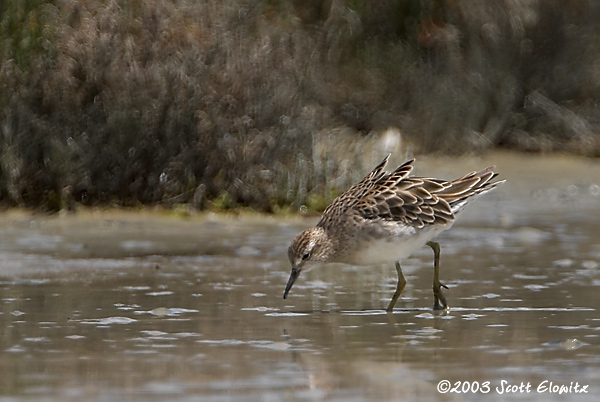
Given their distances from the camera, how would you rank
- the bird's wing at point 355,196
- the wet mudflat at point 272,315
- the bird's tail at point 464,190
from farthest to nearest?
1. the bird's tail at point 464,190
2. the bird's wing at point 355,196
3. the wet mudflat at point 272,315

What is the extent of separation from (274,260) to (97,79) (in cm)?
361

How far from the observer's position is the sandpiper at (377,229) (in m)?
9.59

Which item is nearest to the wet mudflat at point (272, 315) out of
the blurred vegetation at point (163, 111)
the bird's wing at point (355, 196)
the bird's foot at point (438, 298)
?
the bird's foot at point (438, 298)

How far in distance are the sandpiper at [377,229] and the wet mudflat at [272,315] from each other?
313 mm

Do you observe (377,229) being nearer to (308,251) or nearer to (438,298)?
(308,251)

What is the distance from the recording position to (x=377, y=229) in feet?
31.5

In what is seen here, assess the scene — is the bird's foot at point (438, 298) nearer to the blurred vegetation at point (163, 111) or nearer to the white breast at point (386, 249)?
the white breast at point (386, 249)

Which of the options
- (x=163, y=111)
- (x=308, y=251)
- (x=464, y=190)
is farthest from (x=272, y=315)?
(x=163, y=111)

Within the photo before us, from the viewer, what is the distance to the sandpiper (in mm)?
9586

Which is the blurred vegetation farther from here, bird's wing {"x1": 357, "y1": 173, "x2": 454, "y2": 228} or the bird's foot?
the bird's foot

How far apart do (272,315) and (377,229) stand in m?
1.04

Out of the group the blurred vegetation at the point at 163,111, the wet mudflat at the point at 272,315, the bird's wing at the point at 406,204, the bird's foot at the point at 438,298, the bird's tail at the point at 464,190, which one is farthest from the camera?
the blurred vegetation at the point at 163,111

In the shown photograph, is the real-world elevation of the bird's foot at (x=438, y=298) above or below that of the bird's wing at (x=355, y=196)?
below

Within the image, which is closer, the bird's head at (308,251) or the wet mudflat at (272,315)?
the wet mudflat at (272,315)
